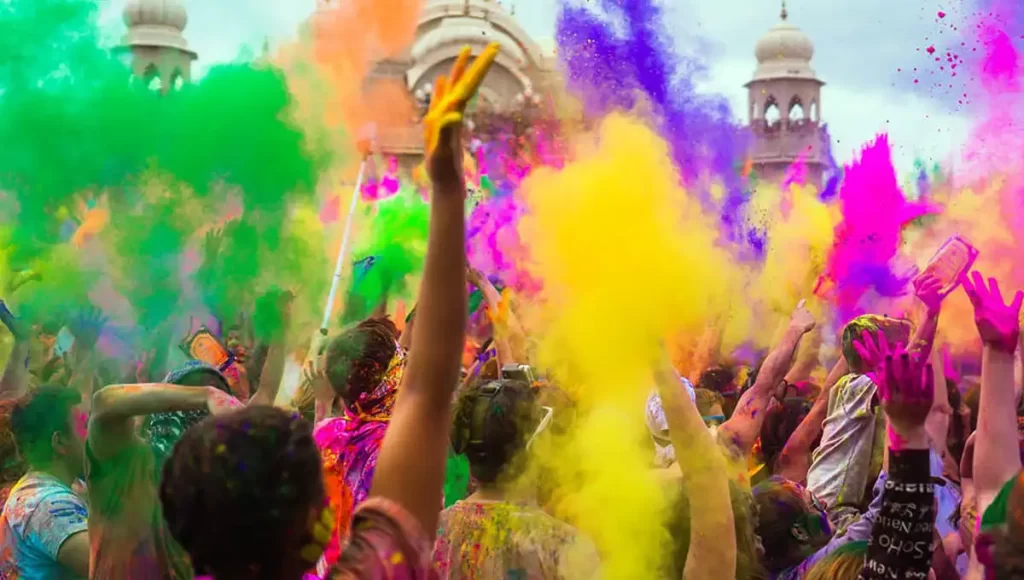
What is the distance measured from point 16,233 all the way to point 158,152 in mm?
1038

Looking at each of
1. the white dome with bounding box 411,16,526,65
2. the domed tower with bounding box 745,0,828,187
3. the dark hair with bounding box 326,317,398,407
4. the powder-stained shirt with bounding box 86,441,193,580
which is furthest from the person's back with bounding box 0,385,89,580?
the domed tower with bounding box 745,0,828,187

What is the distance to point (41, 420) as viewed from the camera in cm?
392

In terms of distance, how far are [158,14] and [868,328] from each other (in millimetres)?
32973

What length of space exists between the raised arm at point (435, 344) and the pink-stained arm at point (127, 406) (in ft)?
2.97

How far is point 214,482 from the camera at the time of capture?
1.92 meters

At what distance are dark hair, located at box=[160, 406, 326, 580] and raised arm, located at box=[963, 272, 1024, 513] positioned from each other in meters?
1.65

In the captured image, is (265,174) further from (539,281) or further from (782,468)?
(782,468)

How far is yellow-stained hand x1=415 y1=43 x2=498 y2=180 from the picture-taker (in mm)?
2061

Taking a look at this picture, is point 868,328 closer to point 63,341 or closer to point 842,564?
point 842,564

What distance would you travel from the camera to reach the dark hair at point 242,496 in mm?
1909

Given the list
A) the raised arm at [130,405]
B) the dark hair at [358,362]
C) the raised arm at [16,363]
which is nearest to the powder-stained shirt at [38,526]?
the raised arm at [130,405]

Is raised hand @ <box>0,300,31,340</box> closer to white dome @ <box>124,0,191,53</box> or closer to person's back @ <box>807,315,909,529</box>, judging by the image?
person's back @ <box>807,315,909,529</box>

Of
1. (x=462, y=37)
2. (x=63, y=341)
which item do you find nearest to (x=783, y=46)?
(x=462, y=37)

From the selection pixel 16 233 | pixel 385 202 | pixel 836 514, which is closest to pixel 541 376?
pixel 836 514
